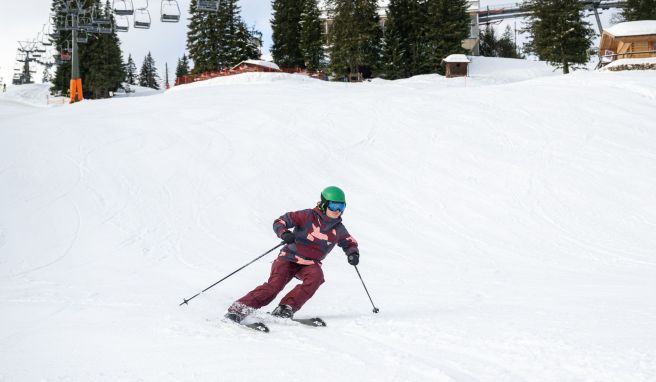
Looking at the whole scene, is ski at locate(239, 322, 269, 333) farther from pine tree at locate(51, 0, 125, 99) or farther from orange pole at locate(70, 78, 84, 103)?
pine tree at locate(51, 0, 125, 99)

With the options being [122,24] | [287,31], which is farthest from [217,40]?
[122,24]

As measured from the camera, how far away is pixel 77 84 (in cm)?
3306

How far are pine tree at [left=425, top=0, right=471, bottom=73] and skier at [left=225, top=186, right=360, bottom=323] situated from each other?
4274cm

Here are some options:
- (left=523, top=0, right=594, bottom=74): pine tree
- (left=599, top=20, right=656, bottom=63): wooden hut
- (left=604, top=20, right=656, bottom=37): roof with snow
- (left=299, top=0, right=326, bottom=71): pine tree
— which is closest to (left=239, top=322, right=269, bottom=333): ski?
(left=599, top=20, right=656, bottom=63): wooden hut

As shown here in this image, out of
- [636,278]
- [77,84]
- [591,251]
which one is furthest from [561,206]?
[77,84]

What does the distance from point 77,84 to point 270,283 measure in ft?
105

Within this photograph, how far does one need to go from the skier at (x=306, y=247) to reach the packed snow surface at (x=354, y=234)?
317mm

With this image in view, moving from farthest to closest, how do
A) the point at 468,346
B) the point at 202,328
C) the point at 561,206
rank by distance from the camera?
the point at 561,206, the point at 202,328, the point at 468,346

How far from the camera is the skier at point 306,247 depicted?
17.5 ft

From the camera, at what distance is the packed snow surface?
13.5ft

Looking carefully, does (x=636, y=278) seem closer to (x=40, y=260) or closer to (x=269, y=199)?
(x=269, y=199)

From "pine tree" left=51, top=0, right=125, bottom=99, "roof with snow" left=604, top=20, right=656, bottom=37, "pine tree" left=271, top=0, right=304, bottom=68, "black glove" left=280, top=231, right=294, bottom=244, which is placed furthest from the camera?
"pine tree" left=271, top=0, right=304, bottom=68

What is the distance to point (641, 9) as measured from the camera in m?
47.9

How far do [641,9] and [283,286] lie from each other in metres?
53.5
